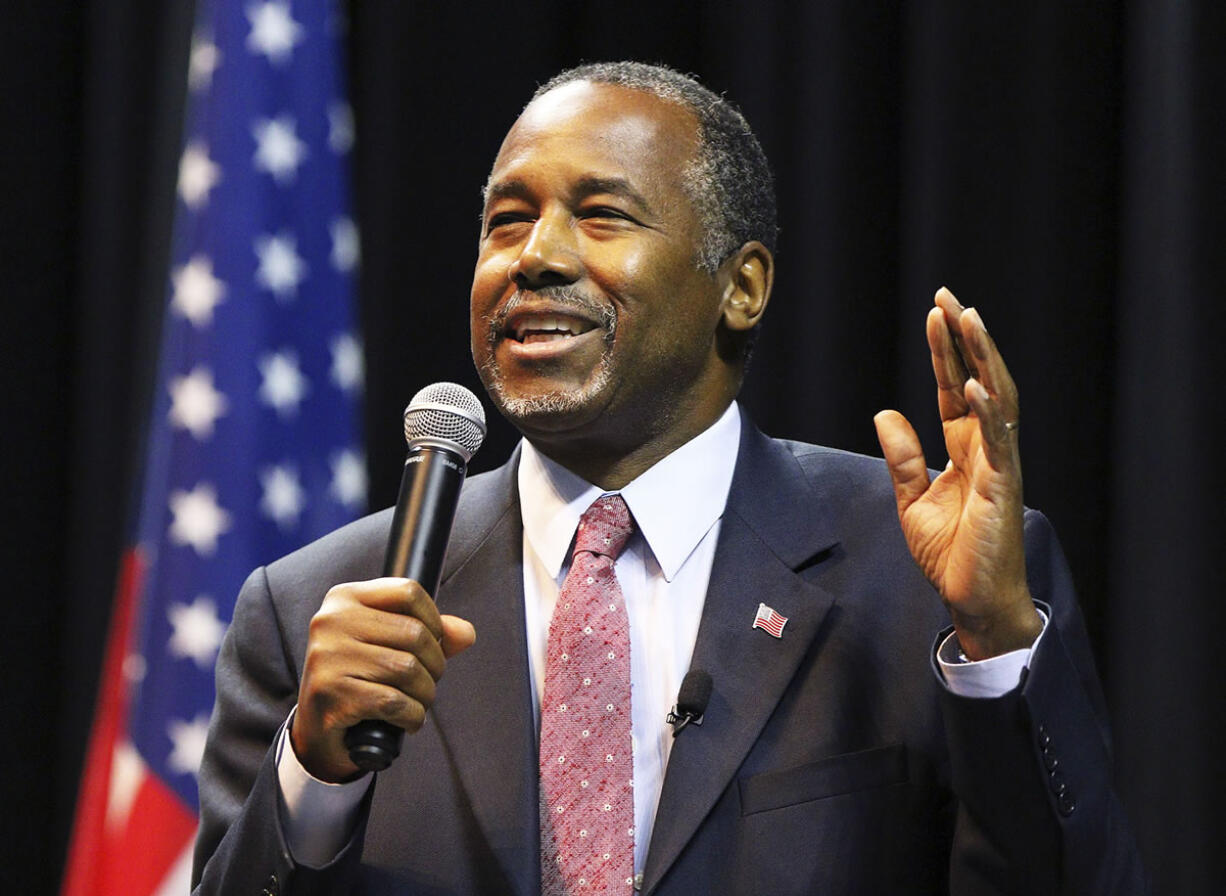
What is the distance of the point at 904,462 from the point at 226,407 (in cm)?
152

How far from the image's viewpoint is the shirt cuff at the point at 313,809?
1514mm

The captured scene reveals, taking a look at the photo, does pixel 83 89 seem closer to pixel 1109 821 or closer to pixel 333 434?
pixel 333 434

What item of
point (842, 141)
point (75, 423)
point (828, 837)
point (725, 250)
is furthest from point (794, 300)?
point (75, 423)

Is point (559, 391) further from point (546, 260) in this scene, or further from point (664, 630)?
point (664, 630)

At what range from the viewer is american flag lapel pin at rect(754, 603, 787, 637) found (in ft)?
5.59

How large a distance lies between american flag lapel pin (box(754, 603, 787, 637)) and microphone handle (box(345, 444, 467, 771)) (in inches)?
18.9

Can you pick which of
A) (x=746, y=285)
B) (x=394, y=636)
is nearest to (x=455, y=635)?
(x=394, y=636)

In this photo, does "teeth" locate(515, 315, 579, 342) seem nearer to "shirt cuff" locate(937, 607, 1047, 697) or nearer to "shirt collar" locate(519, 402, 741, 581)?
"shirt collar" locate(519, 402, 741, 581)

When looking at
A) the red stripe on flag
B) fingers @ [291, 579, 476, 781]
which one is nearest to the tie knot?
fingers @ [291, 579, 476, 781]

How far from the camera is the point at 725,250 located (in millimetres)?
2012

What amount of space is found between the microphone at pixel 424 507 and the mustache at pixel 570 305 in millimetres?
397

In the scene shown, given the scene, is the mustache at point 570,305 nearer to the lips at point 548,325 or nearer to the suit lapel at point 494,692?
the lips at point 548,325

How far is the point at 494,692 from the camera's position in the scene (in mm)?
1707

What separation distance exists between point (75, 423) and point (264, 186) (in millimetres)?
875
